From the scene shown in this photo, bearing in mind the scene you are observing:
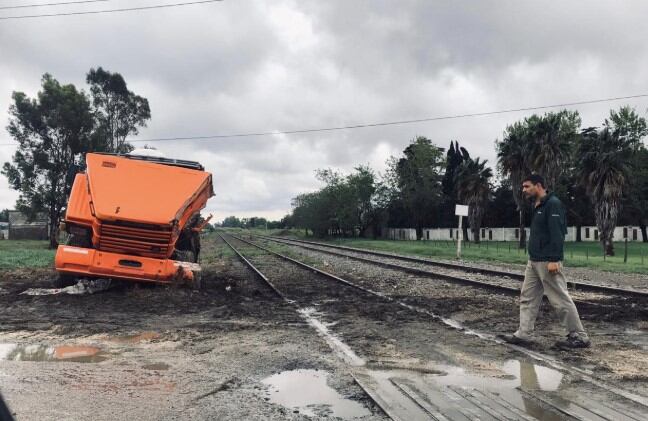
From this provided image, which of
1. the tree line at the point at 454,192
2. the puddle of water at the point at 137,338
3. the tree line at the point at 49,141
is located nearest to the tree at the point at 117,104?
the tree line at the point at 49,141

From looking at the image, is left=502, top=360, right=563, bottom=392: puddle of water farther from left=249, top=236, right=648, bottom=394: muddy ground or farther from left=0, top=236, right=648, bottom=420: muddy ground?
left=249, top=236, right=648, bottom=394: muddy ground

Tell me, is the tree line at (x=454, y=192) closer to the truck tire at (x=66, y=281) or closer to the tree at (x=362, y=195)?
the tree at (x=362, y=195)

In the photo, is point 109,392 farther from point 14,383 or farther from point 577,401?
point 577,401

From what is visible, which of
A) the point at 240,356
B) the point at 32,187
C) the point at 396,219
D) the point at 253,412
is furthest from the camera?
the point at 396,219

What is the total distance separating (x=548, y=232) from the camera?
643cm

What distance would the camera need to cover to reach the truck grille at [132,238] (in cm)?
999

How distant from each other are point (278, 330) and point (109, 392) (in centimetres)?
320

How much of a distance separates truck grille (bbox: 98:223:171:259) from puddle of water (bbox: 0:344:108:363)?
152 inches

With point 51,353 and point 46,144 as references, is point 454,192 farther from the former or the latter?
point 51,353

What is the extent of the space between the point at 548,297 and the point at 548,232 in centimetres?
76

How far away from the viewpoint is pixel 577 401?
4211 millimetres

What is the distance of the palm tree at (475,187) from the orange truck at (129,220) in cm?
4771

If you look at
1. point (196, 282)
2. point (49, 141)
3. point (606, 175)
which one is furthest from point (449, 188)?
point (196, 282)

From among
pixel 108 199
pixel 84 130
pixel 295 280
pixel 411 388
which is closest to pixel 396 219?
pixel 84 130
